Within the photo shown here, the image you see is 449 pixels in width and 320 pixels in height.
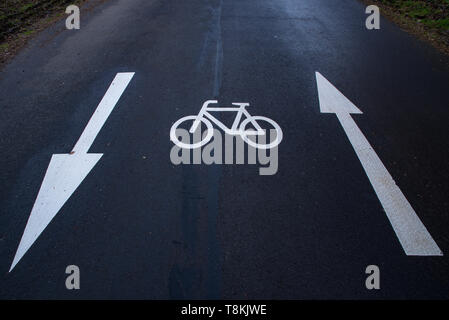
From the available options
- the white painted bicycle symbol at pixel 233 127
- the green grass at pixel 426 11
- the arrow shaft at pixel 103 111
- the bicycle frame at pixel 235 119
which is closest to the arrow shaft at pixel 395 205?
the white painted bicycle symbol at pixel 233 127

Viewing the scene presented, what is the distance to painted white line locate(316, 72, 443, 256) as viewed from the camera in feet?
11.4

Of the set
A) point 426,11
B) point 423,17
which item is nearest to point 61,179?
point 423,17

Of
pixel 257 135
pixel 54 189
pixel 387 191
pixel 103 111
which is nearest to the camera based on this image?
pixel 387 191

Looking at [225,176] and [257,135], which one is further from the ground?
[257,135]

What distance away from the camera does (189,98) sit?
19.1 ft

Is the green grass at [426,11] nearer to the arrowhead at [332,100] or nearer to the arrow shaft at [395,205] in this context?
the arrowhead at [332,100]

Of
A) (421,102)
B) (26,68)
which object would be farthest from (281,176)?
(26,68)

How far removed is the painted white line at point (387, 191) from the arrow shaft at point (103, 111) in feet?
12.5

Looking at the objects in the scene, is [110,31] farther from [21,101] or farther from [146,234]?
[146,234]

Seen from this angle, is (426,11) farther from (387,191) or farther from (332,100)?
(387,191)

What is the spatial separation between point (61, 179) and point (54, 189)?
190 mm

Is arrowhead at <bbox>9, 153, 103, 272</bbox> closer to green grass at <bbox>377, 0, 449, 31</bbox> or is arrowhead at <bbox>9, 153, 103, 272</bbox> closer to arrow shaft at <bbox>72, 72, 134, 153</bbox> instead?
arrow shaft at <bbox>72, 72, 134, 153</bbox>

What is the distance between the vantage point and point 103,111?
5.51 meters

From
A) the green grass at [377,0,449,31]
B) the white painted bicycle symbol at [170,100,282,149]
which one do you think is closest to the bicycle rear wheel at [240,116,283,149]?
the white painted bicycle symbol at [170,100,282,149]
